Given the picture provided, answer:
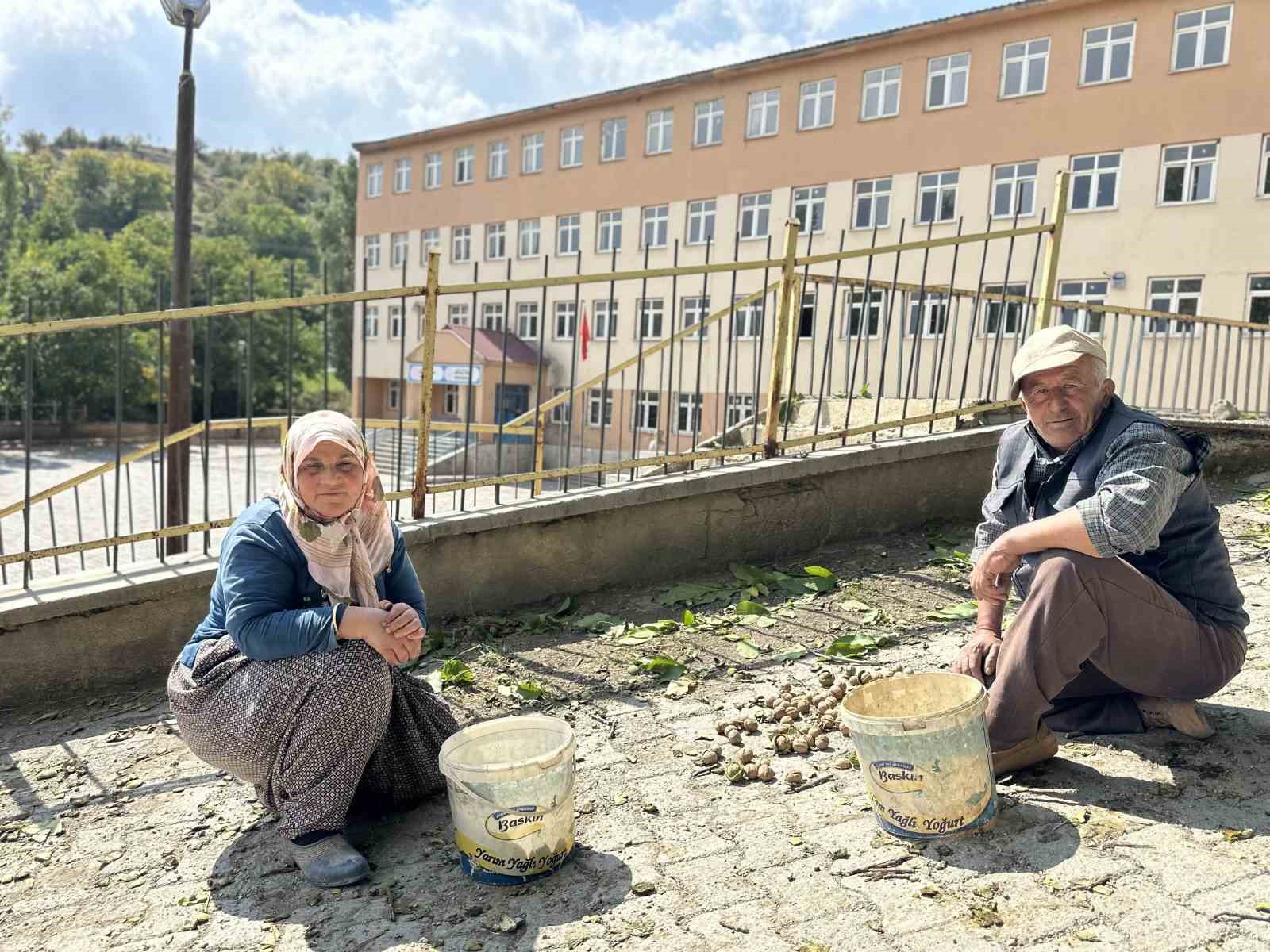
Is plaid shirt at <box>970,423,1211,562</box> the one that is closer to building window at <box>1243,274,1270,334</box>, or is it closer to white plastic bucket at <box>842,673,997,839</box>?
white plastic bucket at <box>842,673,997,839</box>

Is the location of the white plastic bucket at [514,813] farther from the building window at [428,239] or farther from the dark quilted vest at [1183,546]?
the building window at [428,239]

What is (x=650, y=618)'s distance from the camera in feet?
16.7

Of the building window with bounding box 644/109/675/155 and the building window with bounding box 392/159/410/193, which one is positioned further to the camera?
the building window with bounding box 392/159/410/193

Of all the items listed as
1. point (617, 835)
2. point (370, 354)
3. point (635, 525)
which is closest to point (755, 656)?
point (635, 525)

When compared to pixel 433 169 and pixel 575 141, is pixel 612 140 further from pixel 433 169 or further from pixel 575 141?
pixel 433 169

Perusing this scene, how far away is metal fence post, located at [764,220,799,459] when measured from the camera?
595 cm

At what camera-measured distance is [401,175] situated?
4288cm

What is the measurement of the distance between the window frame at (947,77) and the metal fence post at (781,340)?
23.5 meters

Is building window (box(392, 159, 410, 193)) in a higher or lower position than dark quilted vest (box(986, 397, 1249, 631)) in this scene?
higher

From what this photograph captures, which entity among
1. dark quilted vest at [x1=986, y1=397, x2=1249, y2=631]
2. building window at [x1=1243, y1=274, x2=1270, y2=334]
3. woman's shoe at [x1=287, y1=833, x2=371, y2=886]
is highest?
building window at [x1=1243, y1=274, x2=1270, y2=334]

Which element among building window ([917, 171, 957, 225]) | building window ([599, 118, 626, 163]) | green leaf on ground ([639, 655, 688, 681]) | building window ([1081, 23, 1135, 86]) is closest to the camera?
green leaf on ground ([639, 655, 688, 681])

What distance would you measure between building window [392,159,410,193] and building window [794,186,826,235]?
1909cm

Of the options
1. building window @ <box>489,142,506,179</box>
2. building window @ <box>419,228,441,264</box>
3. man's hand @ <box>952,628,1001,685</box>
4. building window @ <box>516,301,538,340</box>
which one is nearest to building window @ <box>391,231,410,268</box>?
building window @ <box>419,228,441,264</box>

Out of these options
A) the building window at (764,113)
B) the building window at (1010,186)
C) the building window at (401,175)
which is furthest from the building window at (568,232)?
the building window at (1010,186)
